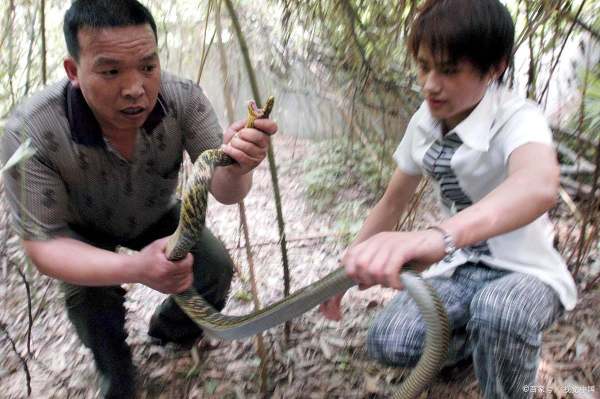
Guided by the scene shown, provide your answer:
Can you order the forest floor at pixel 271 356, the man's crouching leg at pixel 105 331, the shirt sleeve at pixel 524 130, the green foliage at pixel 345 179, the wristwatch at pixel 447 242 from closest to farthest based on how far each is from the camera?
the wristwatch at pixel 447 242
the shirt sleeve at pixel 524 130
the man's crouching leg at pixel 105 331
the forest floor at pixel 271 356
the green foliage at pixel 345 179

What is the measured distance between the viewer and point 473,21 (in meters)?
1.50

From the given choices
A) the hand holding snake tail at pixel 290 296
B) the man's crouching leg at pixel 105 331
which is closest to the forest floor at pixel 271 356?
the man's crouching leg at pixel 105 331

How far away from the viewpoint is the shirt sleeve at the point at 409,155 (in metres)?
1.90

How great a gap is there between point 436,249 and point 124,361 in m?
1.62

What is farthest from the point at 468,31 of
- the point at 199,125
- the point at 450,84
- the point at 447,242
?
the point at 199,125

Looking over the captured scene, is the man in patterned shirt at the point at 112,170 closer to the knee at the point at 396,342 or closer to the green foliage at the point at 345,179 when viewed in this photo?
the knee at the point at 396,342

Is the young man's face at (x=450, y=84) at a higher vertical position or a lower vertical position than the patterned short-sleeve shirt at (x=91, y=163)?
higher

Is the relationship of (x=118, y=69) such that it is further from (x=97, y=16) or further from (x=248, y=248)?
(x=248, y=248)

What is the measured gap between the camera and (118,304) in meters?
2.14

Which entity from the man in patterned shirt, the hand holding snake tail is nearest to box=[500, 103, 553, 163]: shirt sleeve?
the hand holding snake tail

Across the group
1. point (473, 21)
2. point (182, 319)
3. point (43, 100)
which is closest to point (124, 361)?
point (182, 319)

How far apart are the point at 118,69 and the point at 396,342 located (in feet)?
4.55

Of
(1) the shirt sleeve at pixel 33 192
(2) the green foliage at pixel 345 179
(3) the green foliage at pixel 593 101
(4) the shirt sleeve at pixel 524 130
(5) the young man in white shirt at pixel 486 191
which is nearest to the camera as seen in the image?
(5) the young man in white shirt at pixel 486 191

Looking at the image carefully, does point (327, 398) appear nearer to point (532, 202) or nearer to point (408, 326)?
point (408, 326)
